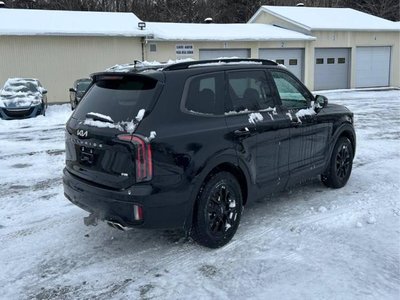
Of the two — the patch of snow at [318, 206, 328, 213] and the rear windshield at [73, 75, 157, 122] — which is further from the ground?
the rear windshield at [73, 75, 157, 122]

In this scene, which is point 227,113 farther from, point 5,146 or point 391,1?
point 391,1

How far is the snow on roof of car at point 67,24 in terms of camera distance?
20547mm

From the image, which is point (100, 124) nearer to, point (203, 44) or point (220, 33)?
point (203, 44)

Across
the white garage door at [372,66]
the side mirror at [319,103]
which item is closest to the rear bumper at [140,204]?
the side mirror at [319,103]

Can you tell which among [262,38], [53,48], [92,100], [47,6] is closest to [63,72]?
[53,48]

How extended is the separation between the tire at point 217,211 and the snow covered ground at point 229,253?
0.15 meters

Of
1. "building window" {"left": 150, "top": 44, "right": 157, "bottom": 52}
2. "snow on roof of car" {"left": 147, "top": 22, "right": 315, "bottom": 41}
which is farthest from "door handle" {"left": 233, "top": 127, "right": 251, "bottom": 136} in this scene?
"building window" {"left": 150, "top": 44, "right": 157, "bottom": 52}

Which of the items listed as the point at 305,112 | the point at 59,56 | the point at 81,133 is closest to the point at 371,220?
the point at 305,112

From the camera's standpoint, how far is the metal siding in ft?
67.5

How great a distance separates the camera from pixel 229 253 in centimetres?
456

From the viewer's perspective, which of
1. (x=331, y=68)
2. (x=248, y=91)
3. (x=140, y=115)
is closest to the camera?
(x=140, y=115)

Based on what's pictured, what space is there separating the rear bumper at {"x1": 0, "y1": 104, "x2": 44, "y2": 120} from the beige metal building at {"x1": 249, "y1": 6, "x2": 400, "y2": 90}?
56.0ft

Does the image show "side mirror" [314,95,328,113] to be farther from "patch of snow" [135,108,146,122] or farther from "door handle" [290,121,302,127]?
"patch of snow" [135,108,146,122]

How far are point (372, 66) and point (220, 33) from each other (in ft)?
37.2
